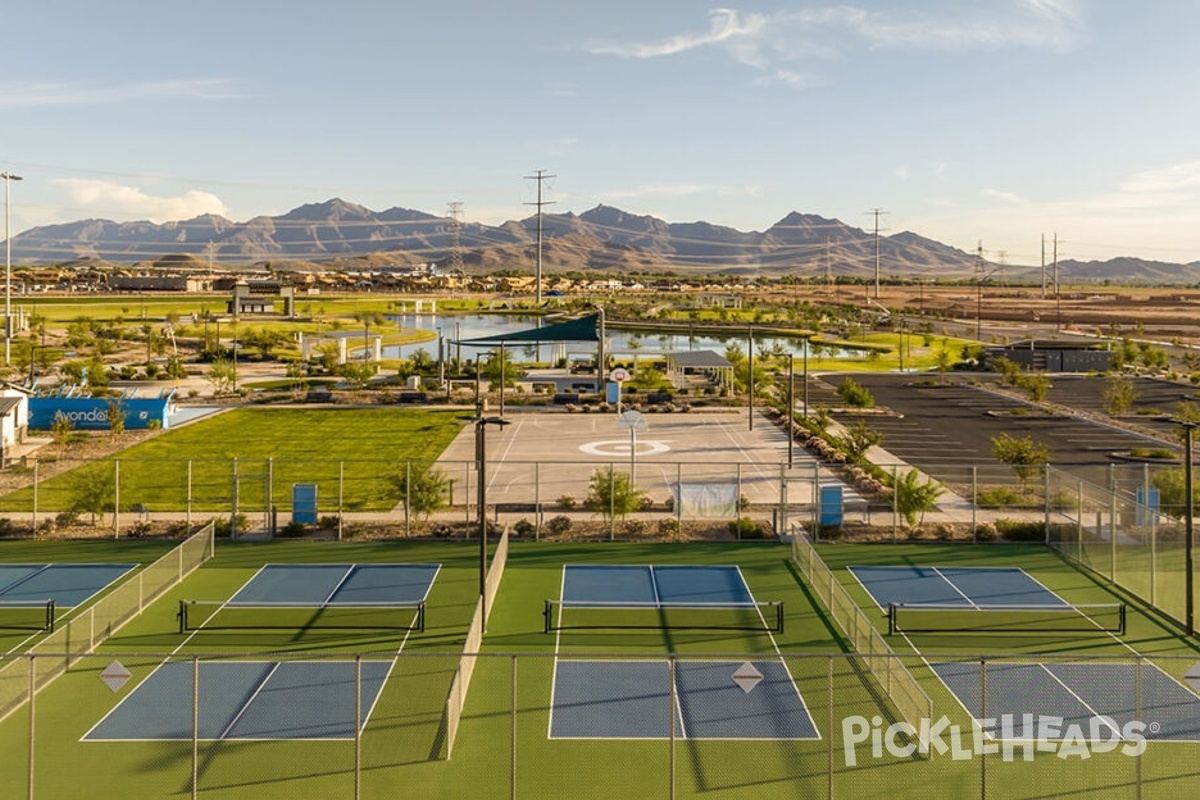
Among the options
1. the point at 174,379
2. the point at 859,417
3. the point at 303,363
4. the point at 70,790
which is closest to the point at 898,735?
the point at 70,790

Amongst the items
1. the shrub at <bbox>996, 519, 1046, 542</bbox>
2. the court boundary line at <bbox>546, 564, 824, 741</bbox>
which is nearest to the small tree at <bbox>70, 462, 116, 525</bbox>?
the court boundary line at <bbox>546, 564, 824, 741</bbox>

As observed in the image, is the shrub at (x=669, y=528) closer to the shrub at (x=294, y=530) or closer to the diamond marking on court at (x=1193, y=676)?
the shrub at (x=294, y=530)

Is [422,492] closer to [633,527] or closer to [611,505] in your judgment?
[611,505]

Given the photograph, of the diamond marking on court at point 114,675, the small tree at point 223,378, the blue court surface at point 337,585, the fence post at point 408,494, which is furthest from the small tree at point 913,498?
the small tree at point 223,378

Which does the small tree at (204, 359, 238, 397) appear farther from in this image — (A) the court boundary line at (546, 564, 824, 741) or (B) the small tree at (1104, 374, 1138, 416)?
(B) the small tree at (1104, 374, 1138, 416)

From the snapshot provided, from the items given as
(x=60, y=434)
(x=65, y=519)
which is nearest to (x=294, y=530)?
(x=65, y=519)

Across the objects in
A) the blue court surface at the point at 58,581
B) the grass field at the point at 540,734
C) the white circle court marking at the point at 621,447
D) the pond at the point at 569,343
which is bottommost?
the grass field at the point at 540,734
